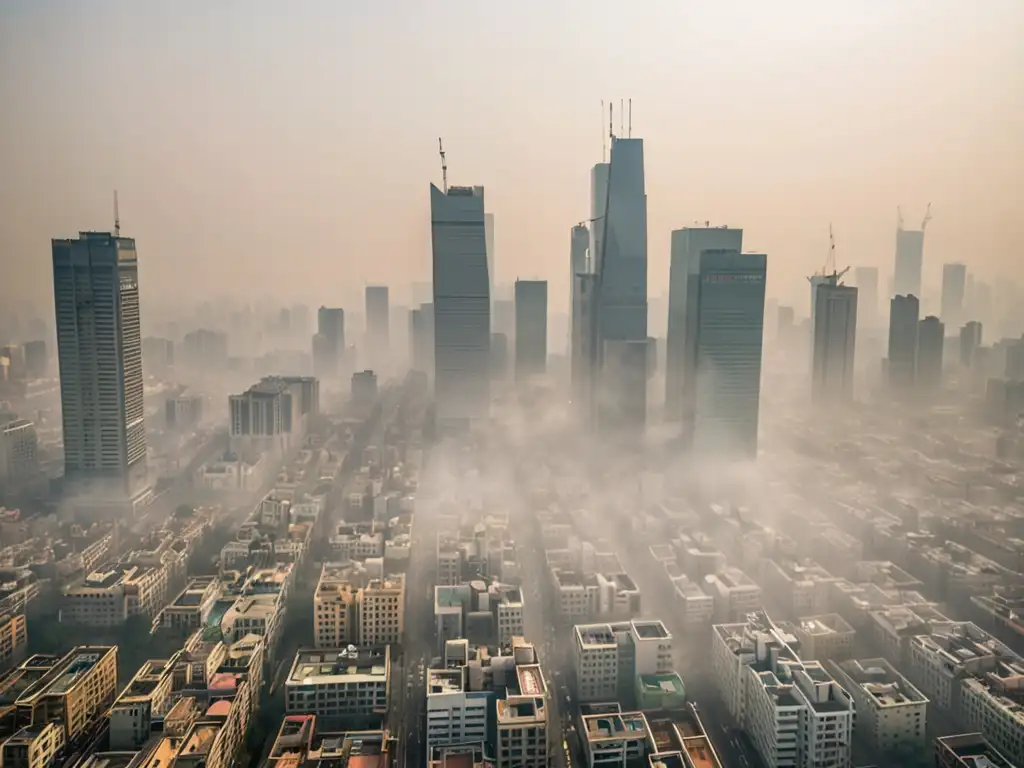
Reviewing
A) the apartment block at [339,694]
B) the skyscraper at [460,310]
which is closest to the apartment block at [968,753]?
the apartment block at [339,694]

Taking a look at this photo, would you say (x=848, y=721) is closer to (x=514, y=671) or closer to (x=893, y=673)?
(x=893, y=673)

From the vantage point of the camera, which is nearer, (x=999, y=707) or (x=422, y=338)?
(x=999, y=707)

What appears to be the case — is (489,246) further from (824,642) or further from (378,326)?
(824,642)

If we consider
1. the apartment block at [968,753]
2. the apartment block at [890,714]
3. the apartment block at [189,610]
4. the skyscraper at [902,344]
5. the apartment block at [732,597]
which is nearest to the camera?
the apartment block at [968,753]

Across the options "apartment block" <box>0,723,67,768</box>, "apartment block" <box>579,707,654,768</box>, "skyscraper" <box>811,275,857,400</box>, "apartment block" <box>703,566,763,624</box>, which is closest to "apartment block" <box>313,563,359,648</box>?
"apartment block" <box>0,723,67,768</box>

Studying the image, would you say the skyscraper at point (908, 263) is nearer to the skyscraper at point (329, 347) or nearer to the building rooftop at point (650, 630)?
the building rooftop at point (650, 630)

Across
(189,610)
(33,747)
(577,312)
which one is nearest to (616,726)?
(33,747)
